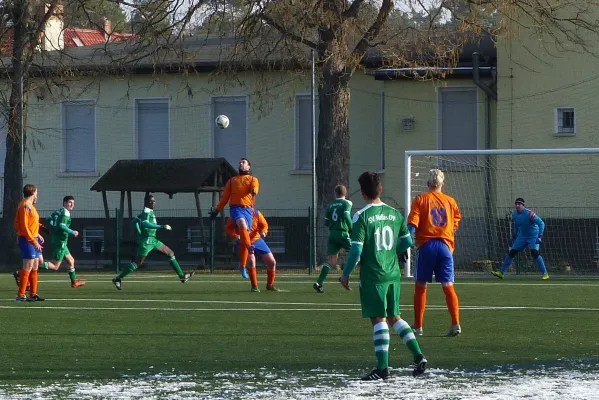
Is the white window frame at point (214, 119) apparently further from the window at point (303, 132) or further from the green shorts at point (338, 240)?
the green shorts at point (338, 240)

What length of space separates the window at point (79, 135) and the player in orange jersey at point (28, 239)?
66.8ft

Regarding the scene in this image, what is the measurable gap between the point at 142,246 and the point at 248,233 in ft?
8.06

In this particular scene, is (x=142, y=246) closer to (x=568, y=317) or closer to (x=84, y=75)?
(x=568, y=317)

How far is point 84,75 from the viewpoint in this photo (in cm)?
3538

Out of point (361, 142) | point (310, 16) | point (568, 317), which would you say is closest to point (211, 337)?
point (568, 317)

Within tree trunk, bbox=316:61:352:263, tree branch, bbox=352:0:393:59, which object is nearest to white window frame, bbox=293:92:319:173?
tree trunk, bbox=316:61:352:263

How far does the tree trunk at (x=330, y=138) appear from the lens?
3058 cm

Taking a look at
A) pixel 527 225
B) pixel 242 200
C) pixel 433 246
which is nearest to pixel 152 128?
pixel 527 225

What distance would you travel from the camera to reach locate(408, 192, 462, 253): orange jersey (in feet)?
42.4

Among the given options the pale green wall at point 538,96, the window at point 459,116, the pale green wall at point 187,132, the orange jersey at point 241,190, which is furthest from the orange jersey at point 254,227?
the window at point 459,116

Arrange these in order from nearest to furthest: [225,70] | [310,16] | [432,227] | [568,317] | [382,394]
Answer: [382,394] < [432,227] < [568,317] < [310,16] < [225,70]

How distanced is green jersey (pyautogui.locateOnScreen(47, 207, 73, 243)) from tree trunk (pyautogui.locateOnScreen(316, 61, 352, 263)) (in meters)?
10.6

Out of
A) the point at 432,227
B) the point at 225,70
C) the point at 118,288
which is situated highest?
the point at 225,70

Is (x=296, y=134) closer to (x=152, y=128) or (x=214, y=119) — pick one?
(x=214, y=119)
